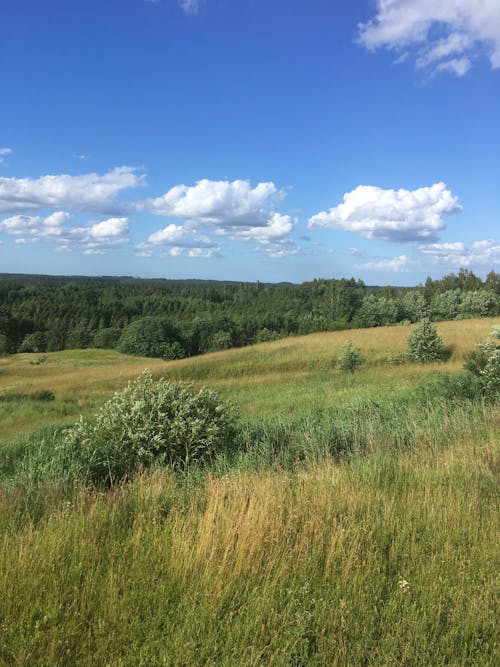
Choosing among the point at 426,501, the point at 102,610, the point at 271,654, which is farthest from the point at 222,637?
the point at 426,501

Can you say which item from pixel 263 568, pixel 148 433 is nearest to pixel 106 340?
pixel 148 433

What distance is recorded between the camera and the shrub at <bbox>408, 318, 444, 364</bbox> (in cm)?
2002

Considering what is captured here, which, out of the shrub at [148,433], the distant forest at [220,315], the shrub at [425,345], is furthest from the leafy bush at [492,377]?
the distant forest at [220,315]

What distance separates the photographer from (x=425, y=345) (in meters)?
20.2

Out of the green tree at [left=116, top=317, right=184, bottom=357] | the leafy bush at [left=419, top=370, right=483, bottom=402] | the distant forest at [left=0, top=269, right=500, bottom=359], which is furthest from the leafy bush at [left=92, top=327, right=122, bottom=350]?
the leafy bush at [left=419, top=370, right=483, bottom=402]

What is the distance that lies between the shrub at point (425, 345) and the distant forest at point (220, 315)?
35.6 m

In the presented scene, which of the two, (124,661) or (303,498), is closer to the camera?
(124,661)

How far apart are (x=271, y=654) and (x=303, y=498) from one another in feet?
4.89

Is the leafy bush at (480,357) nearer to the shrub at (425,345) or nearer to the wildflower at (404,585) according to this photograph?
the shrub at (425,345)

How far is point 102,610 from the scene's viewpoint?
226 cm

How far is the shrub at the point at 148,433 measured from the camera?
17.3 ft

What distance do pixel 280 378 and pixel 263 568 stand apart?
64.7ft

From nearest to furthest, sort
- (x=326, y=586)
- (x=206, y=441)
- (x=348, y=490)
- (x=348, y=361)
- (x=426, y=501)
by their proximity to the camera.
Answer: (x=326, y=586) → (x=426, y=501) → (x=348, y=490) → (x=206, y=441) → (x=348, y=361)

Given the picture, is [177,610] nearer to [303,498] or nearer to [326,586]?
[326,586]
